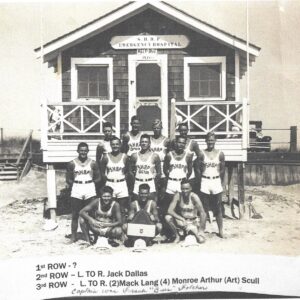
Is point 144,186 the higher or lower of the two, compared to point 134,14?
lower

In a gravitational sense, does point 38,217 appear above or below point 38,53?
below

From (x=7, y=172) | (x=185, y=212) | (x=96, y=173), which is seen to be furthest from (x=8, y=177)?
(x=185, y=212)

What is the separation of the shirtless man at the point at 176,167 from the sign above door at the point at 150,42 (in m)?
2.62

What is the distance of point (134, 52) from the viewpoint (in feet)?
29.3

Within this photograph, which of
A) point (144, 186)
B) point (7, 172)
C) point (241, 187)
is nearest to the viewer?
point (144, 186)

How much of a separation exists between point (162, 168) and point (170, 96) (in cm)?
214

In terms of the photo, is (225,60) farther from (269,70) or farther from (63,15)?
(63,15)

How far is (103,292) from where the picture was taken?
6.30 metres

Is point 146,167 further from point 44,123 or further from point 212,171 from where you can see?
point 44,123

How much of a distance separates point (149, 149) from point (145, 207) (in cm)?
84

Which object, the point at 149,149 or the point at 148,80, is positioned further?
the point at 148,80

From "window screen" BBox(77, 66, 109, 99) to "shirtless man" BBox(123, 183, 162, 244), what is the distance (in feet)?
9.94

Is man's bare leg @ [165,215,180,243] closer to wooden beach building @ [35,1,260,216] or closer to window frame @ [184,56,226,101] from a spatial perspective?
wooden beach building @ [35,1,260,216]

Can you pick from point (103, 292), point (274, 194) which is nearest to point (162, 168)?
point (103, 292)
